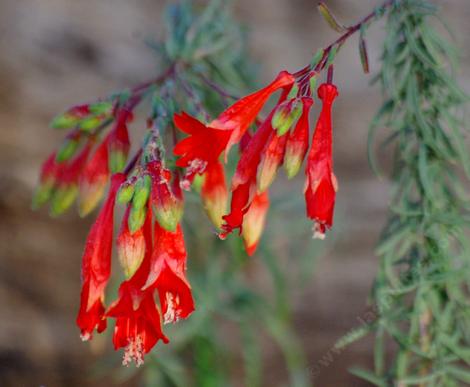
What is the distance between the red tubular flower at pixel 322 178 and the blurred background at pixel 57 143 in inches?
40.2

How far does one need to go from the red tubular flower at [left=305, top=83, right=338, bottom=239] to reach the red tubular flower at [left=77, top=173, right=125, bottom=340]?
25cm

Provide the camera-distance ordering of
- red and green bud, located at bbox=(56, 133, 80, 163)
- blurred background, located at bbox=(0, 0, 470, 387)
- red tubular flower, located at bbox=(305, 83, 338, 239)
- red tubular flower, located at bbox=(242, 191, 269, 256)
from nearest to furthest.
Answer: red tubular flower, located at bbox=(305, 83, 338, 239) → red tubular flower, located at bbox=(242, 191, 269, 256) → red and green bud, located at bbox=(56, 133, 80, 163) → blurred background, located at bbox=(0, 0, 470, 387)

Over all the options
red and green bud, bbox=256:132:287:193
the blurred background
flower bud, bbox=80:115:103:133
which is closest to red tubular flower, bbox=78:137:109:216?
flower bud, bbox=80:115:103:133

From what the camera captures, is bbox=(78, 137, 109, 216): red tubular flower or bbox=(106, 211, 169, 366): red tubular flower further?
bbox=(78, 137, 109, 216): red tubular flower

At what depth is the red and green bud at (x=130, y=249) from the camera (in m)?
0.85

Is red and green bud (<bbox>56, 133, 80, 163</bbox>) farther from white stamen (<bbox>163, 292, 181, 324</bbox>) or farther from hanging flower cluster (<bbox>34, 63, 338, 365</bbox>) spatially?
white stamen (<bbox>163, 292, 181, 324</bbox>)

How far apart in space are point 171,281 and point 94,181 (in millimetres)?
257

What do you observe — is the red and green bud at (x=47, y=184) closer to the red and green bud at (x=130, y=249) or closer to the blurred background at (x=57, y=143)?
the red and green bud at (x=130, y=249)

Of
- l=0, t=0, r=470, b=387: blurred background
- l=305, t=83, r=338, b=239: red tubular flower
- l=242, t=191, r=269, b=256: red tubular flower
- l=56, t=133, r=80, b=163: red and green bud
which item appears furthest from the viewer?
l=0, t=0, r=470, b=387: blurred background

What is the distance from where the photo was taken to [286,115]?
0.82m

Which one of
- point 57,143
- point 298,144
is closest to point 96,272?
point 298,144

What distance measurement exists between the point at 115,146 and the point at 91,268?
18 cm

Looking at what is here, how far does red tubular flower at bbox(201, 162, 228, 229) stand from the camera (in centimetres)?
95

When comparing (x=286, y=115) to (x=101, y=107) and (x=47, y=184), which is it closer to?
(x=101, y=107)
